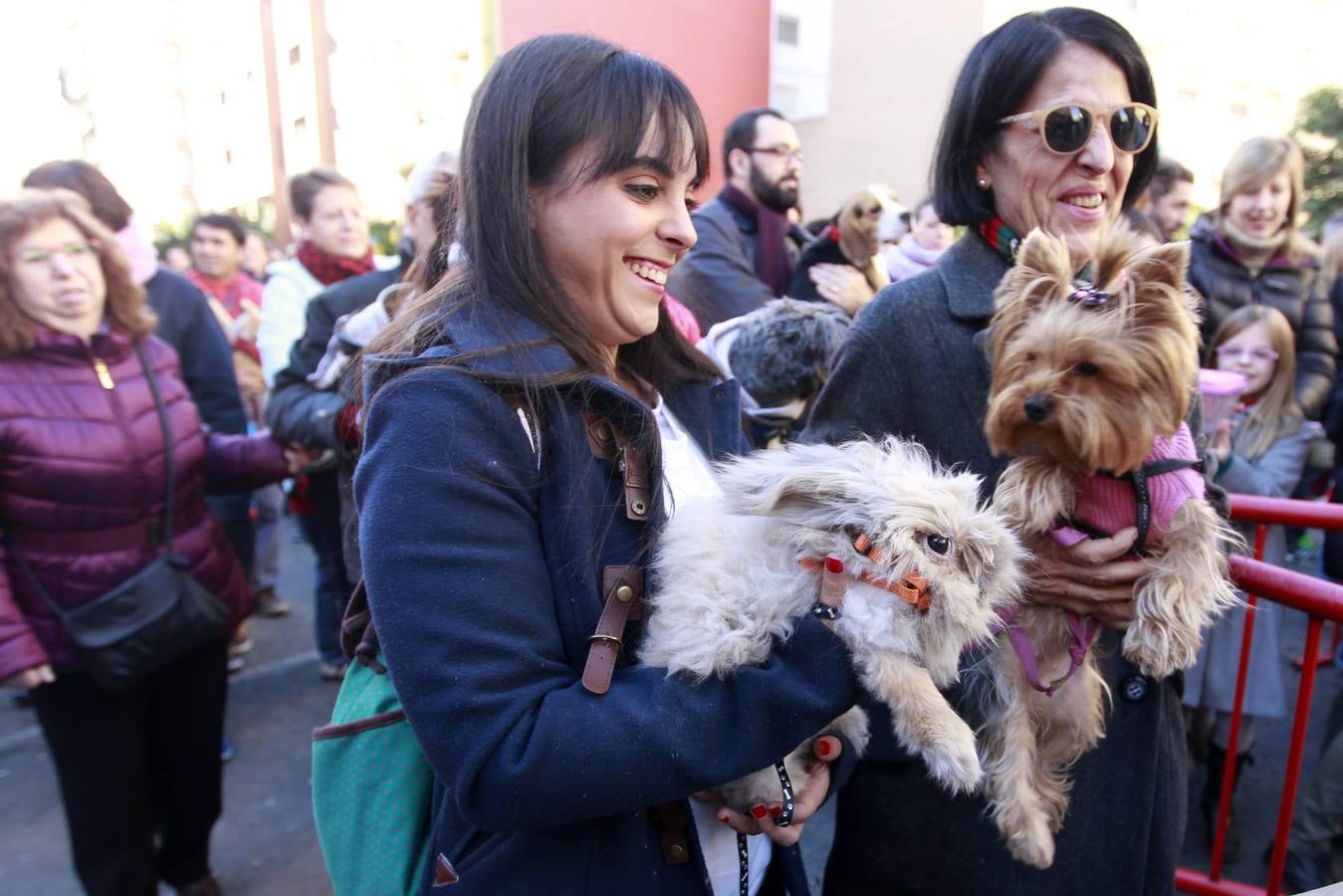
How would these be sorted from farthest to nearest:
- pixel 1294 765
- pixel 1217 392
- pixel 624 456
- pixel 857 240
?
1. pixel 857 240
2. pixel 1217 392
3. pixel 1294 765
4. pixel 624 456

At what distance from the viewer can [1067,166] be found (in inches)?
70.2

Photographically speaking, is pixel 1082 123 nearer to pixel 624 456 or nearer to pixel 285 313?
pixel 624 456

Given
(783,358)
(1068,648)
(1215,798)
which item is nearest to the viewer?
(1068,648)

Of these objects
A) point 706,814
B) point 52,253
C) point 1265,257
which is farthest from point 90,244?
point 1265,257

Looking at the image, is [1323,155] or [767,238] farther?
[1323,155]

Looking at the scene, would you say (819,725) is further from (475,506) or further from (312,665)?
(312,665)

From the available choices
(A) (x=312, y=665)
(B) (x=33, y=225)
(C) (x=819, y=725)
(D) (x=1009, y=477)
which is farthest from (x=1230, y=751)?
(A) (x=312, y=665)

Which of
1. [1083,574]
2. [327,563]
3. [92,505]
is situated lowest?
[327,563]

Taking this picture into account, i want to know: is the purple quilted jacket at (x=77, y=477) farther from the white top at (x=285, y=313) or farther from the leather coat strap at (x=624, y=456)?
the leather coat strap at (x=624, y=456)

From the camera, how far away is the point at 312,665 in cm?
540

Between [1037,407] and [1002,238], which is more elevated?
[1002,238]

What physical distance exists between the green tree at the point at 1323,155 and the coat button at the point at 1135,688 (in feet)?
54.3

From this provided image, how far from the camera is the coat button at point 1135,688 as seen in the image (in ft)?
5.84

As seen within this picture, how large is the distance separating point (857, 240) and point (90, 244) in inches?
138
